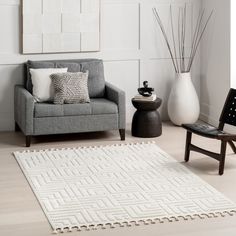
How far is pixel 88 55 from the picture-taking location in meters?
7.34

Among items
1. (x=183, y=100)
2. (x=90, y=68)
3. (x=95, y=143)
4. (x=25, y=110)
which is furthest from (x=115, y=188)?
(x=183, y=100)

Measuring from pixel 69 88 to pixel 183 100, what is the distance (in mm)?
1402

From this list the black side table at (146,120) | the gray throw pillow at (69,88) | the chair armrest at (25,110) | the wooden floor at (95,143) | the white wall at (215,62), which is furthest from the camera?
the white wall at (215,62)

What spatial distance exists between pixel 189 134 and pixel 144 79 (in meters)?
1.73

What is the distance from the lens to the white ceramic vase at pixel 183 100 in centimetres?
734

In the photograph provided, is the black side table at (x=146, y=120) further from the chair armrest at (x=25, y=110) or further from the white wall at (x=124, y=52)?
the chair armrest at (x=25, y=110)

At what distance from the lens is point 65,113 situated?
653 centimetres

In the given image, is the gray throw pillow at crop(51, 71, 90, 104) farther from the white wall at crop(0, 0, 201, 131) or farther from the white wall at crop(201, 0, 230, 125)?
the white wall at crop(201, 0, 230, 125)

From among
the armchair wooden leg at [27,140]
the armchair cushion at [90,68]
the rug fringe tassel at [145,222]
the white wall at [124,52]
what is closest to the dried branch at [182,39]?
the white wall at [124,52]

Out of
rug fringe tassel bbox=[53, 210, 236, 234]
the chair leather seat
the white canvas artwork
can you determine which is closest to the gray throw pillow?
the white canvas artwork

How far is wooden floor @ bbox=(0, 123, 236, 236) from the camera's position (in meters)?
4.32

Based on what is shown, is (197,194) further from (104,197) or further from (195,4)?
(195,4)

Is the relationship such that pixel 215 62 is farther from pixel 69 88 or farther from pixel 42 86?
pixel 42 86

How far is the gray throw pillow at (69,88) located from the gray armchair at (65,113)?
0.27 ft
